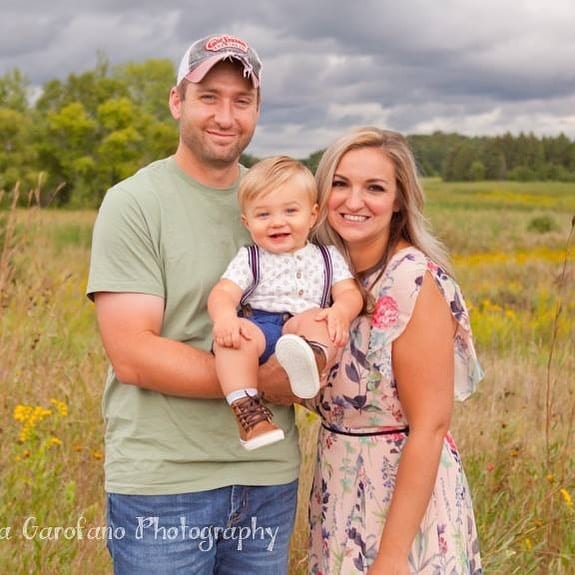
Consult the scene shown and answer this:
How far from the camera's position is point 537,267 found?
15.4 metres

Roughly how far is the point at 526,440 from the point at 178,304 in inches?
117

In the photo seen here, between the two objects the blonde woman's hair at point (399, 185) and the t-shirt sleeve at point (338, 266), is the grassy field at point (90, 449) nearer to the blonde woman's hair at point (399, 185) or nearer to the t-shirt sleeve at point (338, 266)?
the blonde woman's hair at point (399, 185)

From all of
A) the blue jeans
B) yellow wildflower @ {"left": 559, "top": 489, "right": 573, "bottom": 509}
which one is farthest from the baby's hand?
yellow wildflower @ {"left": 559, "top": 489, "right": 573, "bottom": 509}

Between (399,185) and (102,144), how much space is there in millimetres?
53761

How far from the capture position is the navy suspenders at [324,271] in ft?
7.77

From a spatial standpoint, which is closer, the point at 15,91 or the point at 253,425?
the point at 253,425

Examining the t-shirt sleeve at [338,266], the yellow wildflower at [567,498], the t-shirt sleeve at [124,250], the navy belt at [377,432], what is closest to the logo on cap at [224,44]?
the t-shirt sleeve at [124,250]

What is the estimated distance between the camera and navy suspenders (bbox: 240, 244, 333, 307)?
7.77 feet

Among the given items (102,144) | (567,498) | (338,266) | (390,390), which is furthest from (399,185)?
(102,144)

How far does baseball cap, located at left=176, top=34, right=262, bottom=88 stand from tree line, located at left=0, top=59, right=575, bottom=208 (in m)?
42.6

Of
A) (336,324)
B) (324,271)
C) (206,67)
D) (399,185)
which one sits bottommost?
(336,324)

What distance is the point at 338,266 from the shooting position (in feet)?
8.05

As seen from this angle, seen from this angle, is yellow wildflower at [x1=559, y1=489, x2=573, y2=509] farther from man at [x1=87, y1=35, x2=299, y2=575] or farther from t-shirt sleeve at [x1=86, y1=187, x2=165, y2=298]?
t-shirt sleeve at [x1=86, y1=187, x2=165, y2=298]

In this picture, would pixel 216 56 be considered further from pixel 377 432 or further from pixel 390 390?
pixel 377 432
